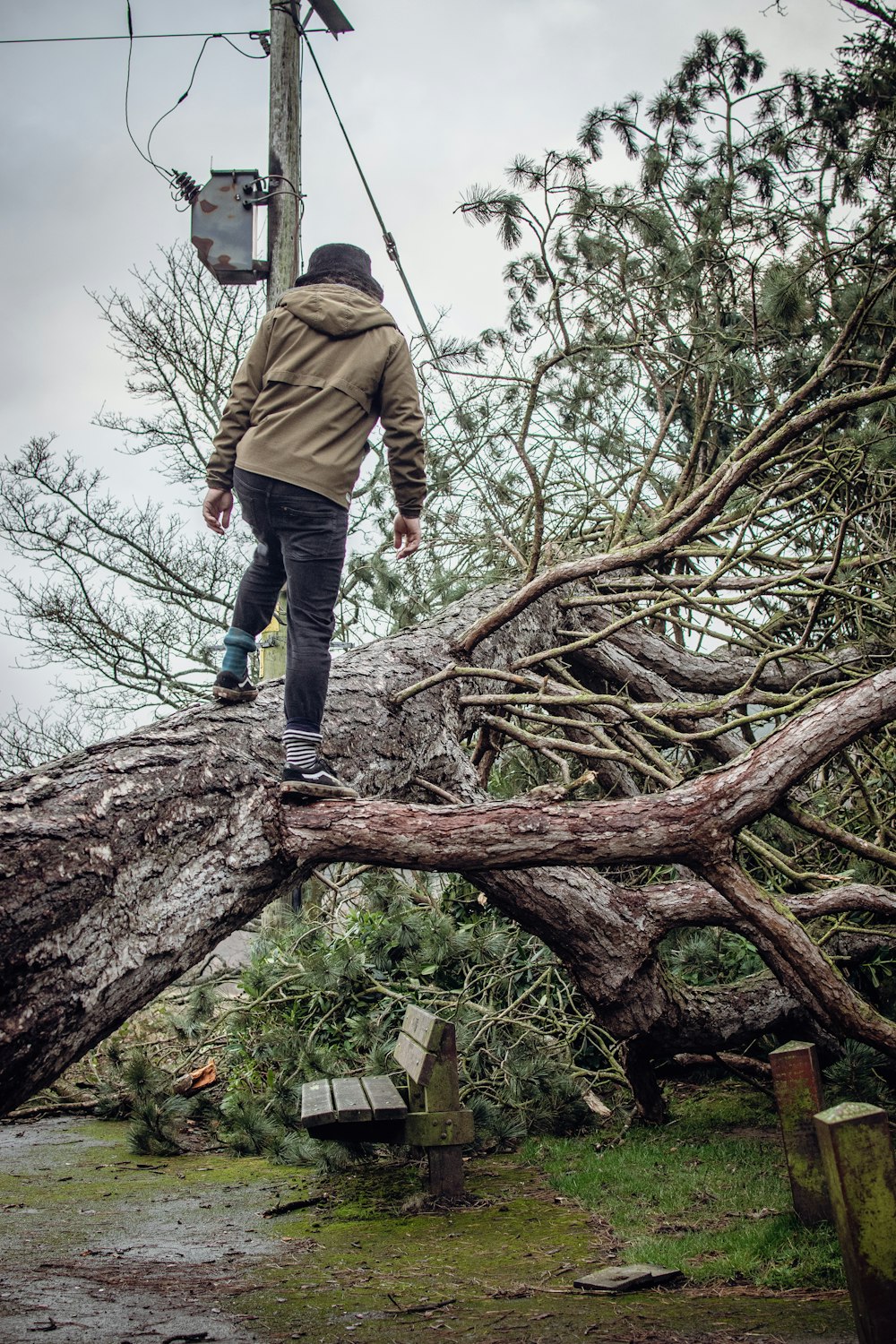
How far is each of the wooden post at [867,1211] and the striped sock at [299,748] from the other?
1758 millimetres

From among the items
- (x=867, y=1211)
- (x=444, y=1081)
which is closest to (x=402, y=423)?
(x=444, y=1081)

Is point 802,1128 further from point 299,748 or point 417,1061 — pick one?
point 299,748

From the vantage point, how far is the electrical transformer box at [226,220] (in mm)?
6211

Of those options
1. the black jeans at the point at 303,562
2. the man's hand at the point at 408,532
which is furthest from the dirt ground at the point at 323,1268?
the man's hand at the point at 408,532

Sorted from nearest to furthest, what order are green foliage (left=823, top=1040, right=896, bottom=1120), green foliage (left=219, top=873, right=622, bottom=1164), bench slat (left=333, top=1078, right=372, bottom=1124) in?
bench slat (left=333, top=1078, right=372, bottom=1124) → green foliage (left=823, top=1040, right=896, bottom=1120) → green foliage (left=219, top=873, right=622, bottom=1164)

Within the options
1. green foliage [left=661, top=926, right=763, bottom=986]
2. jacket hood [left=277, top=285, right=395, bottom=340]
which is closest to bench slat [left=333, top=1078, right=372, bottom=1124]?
green foliage [left=661, top=926, right=763, bottom=986]

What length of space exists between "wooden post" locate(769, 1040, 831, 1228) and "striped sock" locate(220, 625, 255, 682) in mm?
2069

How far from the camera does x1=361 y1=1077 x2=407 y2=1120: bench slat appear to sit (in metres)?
3.63

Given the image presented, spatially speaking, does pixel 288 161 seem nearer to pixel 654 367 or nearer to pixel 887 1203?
pixel 654 367

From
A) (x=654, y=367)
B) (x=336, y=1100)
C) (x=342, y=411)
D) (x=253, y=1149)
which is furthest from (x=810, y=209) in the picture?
(x=253, y=1149)

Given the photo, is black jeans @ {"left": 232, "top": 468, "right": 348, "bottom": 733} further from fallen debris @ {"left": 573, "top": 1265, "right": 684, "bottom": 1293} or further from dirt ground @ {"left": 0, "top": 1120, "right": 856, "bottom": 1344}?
fallen debris @ {"left": 573, "top": 1265, "right": 684, "bottom": 1293}

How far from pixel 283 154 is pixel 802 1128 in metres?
5.96

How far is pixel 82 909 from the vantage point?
2504 millimetres

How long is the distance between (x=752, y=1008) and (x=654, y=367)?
426 centimetres
